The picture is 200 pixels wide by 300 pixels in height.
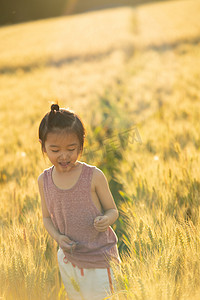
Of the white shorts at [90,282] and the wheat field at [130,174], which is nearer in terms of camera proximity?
the wheat field at [130,174]

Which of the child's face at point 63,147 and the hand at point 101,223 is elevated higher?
the child's face at point 63,147

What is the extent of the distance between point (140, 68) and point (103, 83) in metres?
1.85

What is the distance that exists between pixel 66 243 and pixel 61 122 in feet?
1.40

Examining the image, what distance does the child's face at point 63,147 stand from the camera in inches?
49.8

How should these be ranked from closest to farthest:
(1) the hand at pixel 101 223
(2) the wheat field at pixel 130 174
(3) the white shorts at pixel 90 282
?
(2) the wheat field at pixel 130 174 < (1) the hand at pixel 101 223 < (3) the white shorts at pixel 90 282

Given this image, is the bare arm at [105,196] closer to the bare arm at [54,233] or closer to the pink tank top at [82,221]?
the pink tank top at [82,221]

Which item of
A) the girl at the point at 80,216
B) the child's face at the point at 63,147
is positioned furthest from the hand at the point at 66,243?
the child's face at the point at 63,147

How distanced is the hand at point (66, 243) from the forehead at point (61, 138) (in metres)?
0.34

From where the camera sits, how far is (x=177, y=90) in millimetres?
4734

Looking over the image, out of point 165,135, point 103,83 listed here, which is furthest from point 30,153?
point 103,83

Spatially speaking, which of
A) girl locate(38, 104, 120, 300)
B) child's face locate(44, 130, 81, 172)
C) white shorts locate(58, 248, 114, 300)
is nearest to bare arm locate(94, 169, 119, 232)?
girl locate(38, 104, 120, 300)

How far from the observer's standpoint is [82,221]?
1.36m

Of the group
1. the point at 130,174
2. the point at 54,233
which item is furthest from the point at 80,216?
the point at 130,174

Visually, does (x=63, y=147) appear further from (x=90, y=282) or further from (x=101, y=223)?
(x=90, y=282)
